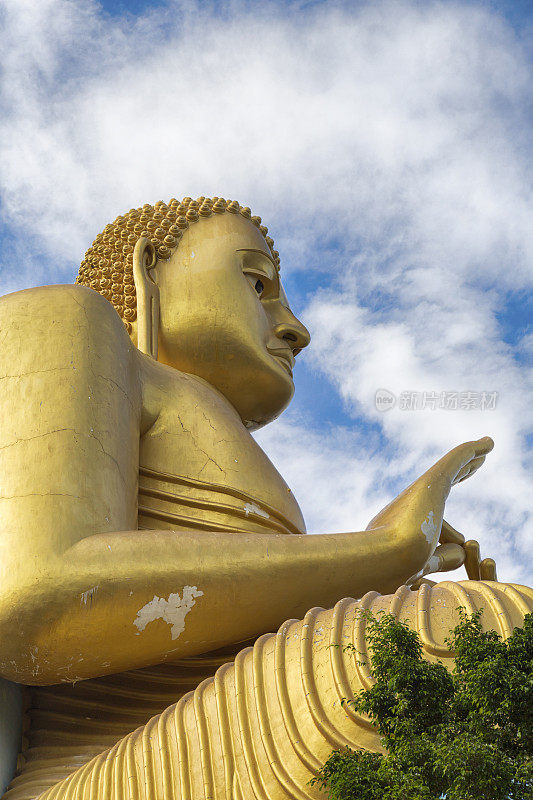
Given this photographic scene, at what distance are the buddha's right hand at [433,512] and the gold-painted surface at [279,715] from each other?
0.88m

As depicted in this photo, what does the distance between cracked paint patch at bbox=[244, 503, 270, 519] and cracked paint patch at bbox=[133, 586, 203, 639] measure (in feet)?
3.06

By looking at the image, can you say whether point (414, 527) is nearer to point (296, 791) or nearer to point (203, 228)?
point (296, 791)

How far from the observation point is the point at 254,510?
15.0ft

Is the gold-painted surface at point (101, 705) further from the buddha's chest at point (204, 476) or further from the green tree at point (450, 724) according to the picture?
the green tree at point (450, 724)

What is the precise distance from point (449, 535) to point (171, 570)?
70.2 inches

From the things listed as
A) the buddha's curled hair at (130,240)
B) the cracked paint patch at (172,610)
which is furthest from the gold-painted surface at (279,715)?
the buddha's curled hair at (130,240)

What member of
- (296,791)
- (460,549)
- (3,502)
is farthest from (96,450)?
(460,549)

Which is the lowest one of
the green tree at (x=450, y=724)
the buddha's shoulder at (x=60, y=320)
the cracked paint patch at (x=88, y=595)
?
the green tree at (x=450, y=724)

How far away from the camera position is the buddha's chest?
446 centimetres

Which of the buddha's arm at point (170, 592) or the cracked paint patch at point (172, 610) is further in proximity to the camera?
the cracked paint patch at point (172, 610)

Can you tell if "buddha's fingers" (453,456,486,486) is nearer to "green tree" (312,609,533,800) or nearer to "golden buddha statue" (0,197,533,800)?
"golden buddha statue" (0,197,533,800)

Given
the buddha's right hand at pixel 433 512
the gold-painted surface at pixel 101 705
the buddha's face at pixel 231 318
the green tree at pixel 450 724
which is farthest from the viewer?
the buddha's face at pixel 231 318

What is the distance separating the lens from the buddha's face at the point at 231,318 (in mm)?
5410

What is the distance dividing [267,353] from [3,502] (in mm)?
2204
